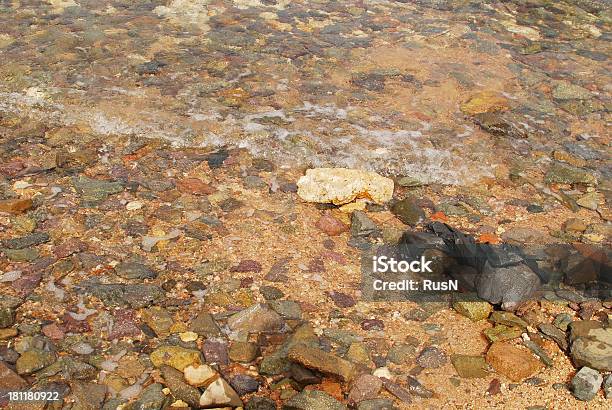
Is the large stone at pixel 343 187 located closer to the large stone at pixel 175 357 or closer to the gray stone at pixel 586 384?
the large stone at pixel 175 357

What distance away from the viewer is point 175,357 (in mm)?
3094

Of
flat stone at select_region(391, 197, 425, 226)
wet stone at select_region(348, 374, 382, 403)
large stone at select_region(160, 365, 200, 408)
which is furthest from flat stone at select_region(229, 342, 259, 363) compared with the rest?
flat stone at select_region(391, 197, 425, 226)

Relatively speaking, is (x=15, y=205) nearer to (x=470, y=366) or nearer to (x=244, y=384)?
(x=244, y=384)

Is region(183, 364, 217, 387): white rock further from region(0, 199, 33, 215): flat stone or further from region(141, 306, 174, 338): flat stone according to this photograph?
region(0, 199, 33, 215): flat stone

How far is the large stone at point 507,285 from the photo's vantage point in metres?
3.55

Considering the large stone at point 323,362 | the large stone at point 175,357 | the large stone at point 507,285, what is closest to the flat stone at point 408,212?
the large stone at point 507,285

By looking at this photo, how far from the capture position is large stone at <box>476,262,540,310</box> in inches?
140

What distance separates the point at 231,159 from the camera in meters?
4.91

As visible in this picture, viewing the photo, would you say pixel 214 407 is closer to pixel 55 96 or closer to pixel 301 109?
pixel 301 109

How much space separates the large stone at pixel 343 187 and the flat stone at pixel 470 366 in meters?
1.52

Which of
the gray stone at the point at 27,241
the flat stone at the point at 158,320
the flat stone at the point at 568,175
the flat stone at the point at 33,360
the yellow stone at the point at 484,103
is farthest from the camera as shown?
the yellow stone at the point at 484,103

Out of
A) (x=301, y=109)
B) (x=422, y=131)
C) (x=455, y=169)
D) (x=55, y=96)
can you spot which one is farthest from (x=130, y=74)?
(x=455, y=169)

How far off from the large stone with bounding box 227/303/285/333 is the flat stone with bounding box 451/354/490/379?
36.6 inches

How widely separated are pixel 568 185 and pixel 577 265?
48.0 inches
